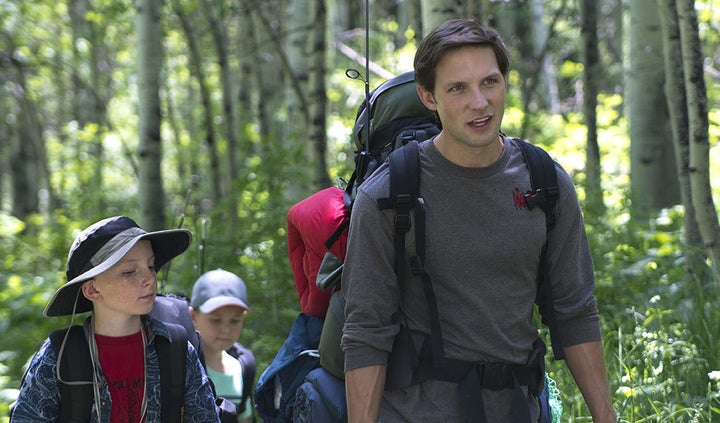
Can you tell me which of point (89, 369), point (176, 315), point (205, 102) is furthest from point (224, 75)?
point (89, 369)

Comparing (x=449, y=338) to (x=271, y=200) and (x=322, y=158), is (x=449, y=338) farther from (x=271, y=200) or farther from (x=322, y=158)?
(x=322, y=158)

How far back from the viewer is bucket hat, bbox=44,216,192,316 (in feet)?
10.7

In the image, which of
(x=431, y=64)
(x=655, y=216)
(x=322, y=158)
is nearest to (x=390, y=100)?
(x=431, y=64)

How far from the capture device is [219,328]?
16.5 feet

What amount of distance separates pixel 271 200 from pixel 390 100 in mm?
5664

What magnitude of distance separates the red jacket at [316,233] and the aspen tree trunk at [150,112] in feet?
18.4

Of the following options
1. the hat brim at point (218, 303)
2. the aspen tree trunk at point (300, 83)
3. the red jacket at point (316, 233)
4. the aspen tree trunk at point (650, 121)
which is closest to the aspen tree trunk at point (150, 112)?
the aspen tree trunk at point (300, 83)

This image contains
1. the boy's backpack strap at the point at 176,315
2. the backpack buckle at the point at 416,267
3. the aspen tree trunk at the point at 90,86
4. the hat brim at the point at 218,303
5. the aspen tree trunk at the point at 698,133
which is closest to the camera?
the backpack buckle at the point at 416,267

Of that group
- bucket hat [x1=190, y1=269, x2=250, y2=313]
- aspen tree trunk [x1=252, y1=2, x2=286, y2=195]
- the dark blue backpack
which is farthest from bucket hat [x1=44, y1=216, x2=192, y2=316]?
aspen tree trunk [x1=252, y1=2, x2=286, y2=195]

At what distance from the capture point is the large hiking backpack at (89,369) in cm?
310

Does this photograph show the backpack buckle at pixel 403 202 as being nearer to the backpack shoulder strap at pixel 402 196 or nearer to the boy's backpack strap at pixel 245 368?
the backpack shoulder strap at pixel 402 196

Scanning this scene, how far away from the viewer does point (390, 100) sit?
3.26 meters

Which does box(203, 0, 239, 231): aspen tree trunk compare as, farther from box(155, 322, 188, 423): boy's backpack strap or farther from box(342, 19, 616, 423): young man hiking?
box(342, 19, 616, 423): young man hiking

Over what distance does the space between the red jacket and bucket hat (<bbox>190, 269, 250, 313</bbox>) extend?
175cm
